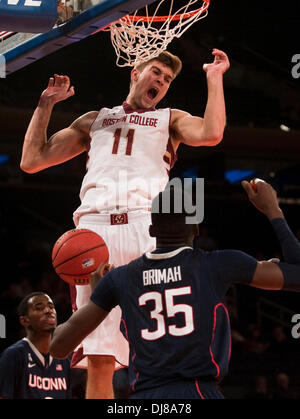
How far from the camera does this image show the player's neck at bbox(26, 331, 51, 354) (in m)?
6.59

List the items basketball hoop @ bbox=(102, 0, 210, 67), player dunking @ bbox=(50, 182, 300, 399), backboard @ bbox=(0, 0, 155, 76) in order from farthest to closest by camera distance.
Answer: basketball hoop @ bbox=(102, 0, 210, 67) < backboard @ bbox=(0, 0, 155, 76) < player dunking @ bbox=(50, 182, 300, 399)

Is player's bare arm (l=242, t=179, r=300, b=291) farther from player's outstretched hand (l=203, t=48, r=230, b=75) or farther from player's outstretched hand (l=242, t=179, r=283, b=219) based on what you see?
player's outstretched hand (l=203, t=48, r=230, b=75)

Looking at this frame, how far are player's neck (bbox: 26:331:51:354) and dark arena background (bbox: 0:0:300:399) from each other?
439cm

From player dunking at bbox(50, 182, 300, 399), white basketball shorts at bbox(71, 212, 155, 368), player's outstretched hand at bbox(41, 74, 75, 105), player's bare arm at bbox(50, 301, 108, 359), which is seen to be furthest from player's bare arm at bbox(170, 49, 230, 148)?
player's bare arm at bbox(50, 301, 108, 359)

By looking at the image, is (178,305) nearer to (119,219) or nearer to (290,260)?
(290,260)

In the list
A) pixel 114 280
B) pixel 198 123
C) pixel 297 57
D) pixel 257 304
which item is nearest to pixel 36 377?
pixel 198 123

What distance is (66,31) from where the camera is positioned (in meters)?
4.51

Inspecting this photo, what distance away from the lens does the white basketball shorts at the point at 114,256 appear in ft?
14.4

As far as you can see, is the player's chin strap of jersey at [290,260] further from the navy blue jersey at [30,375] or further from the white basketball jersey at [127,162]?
the navy blue jersey at [30,375]

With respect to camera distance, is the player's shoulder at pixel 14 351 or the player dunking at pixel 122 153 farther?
the player's shoulder at pixel 14 351

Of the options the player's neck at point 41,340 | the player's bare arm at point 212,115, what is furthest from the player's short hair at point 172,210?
the player's neck at point 41,340

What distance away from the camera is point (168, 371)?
3.05 metres

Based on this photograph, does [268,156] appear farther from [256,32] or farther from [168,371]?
[168,371]

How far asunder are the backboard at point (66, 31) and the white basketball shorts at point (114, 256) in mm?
1074
